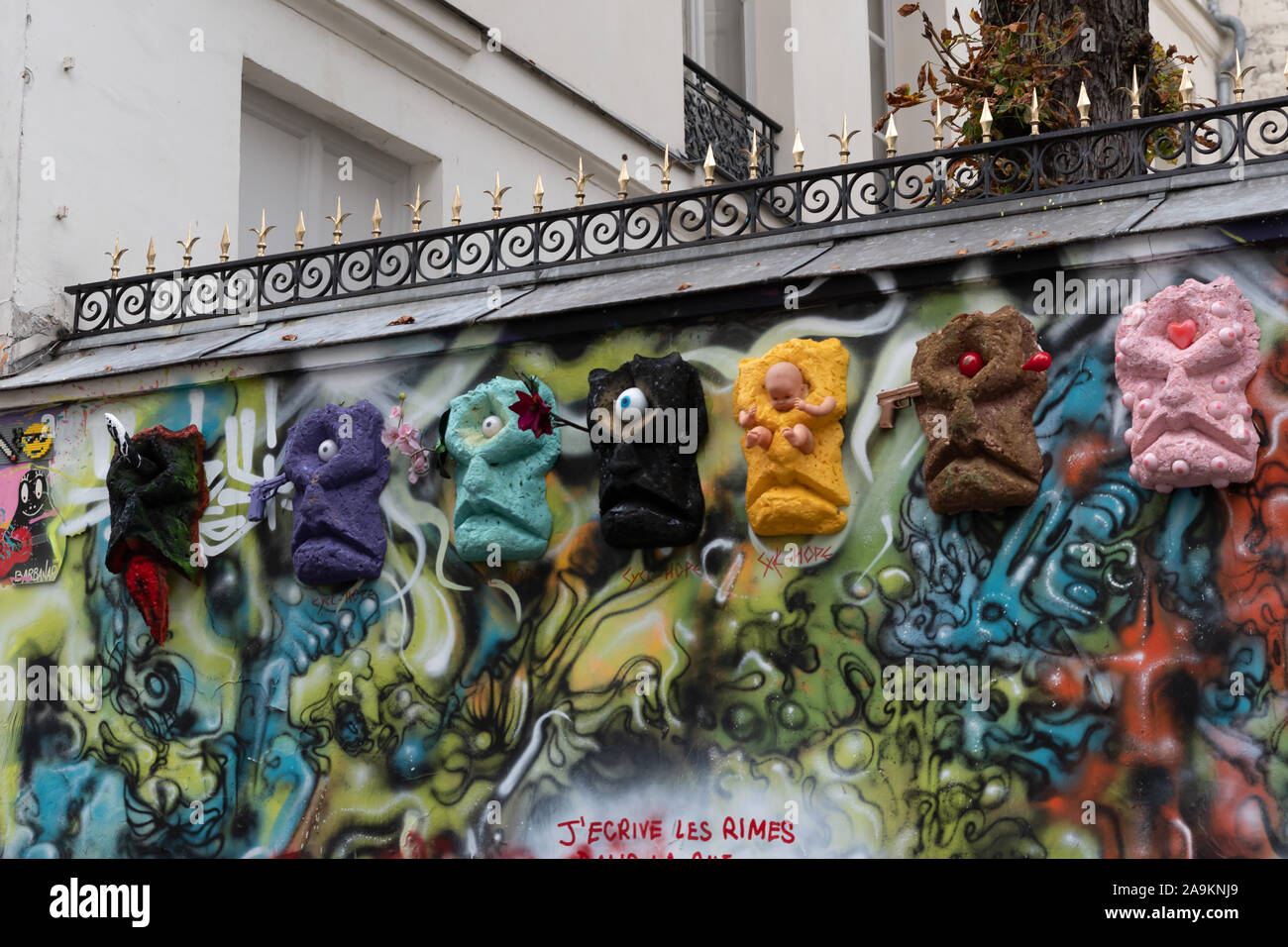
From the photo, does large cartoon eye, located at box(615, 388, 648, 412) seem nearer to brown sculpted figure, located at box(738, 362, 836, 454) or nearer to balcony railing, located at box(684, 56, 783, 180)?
brown sculpted figure, located at box(738, 362, 836, 454)

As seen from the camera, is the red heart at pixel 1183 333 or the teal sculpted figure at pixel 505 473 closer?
the red heart at pixel 1183 333

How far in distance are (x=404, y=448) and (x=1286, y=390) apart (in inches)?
146

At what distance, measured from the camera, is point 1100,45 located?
9.84 meters

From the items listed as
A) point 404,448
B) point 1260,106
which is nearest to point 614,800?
point 404,448

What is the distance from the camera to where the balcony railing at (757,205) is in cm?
702

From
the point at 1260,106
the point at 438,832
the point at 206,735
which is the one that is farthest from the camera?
the point at 206,735

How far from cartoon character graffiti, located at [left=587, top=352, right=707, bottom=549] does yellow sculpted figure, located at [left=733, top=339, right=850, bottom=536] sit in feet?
0.85

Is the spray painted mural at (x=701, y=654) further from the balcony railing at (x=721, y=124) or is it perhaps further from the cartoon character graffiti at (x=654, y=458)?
the balcony railing at (x=721, y=124)

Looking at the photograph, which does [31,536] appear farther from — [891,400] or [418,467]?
[891,400]

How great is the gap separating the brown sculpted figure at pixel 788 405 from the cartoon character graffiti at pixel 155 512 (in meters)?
2.80

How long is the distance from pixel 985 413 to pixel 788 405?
79 centimetres

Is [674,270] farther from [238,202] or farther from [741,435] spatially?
[238,202]

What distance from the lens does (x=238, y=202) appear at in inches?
420

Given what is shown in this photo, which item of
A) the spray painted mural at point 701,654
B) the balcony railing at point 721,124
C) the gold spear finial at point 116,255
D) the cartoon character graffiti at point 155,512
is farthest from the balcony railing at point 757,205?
the balcony railing at point 721,124
